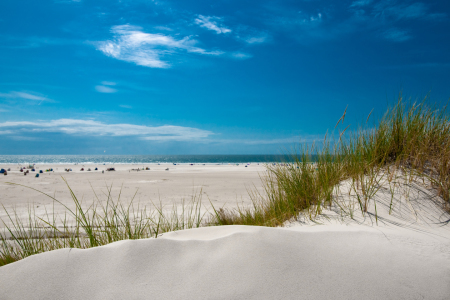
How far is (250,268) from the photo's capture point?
4.16 ft

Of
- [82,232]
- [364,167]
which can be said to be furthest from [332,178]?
[82,232]

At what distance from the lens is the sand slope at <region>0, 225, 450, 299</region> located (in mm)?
1149

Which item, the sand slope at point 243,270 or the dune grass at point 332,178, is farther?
the dune grass at point 332,178

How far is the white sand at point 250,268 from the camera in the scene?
1150mm

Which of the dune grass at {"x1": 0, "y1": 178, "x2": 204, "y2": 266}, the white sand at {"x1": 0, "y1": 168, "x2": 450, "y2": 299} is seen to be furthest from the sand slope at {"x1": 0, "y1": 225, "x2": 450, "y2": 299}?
Result: the dune grass at {"x1": 0, "y1": 178, "x2": 204, "y2": 266}

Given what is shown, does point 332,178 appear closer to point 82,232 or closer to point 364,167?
point 364,167

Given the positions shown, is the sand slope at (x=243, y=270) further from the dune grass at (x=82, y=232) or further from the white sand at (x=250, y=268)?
the dune grass at (x=82, y=232)

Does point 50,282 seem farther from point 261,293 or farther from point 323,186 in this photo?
point 323,186

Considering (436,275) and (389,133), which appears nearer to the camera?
(436,275)

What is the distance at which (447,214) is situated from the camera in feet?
7.16

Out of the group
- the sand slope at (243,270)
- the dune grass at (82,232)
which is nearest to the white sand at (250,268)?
the sand slope at (243,270)

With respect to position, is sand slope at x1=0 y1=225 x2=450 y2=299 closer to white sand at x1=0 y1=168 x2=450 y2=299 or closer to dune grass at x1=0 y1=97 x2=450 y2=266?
white sand at x1=0 y1=168 x2=450 y2=299

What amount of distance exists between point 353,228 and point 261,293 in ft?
3.27

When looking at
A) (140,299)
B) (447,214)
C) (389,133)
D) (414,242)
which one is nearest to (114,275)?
(140,299)
